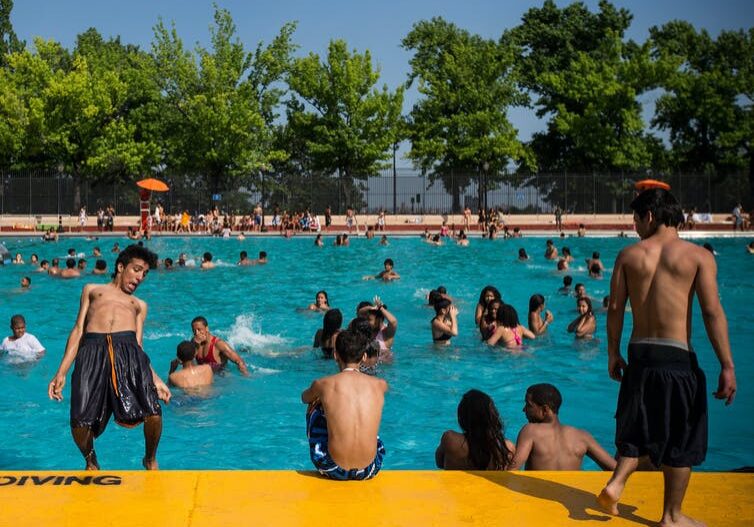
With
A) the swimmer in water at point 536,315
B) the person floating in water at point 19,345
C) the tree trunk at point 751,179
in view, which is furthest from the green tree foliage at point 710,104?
the person floating in water at point 19,345

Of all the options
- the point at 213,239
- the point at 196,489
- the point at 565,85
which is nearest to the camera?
the point at 196,489

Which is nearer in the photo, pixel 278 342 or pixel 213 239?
pixel 278 342

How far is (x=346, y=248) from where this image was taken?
3481 cm

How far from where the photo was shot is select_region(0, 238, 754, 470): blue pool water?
10.2m

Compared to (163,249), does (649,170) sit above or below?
above

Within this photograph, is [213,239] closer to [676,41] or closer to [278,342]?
[278,342]

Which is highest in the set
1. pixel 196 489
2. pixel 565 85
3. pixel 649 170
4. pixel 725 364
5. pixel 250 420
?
pixel 565 85

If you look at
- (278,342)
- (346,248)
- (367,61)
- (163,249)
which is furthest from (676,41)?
(278,342)

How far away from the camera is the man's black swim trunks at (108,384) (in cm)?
636

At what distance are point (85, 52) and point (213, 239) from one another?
28081mm

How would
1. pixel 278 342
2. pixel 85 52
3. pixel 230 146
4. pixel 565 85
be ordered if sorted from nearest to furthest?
pixel 278 342
pixel 230 146
pixel 565 85
pixel 85 52

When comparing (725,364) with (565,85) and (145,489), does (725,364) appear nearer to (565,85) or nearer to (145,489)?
(145,489)

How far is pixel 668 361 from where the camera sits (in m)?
4.76

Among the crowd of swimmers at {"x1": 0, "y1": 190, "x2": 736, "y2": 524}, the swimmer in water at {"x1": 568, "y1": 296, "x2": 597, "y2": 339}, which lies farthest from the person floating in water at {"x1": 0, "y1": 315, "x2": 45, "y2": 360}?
the swimmer in water at {"x1": 568, "y1": 296, "x2": 597, "y2": 339}
